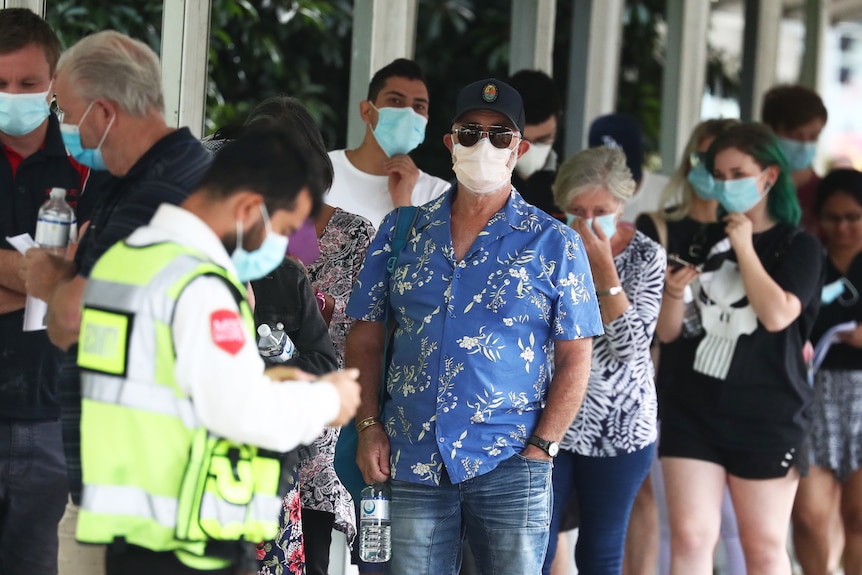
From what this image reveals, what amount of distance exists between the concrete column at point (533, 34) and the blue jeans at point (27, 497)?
4.44m

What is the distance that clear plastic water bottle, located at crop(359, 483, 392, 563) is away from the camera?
11.5 feet

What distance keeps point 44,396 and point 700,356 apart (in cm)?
231

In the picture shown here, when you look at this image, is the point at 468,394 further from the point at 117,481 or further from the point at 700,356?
the point at 700,356

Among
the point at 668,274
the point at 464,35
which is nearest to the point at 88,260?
the point at 668,274

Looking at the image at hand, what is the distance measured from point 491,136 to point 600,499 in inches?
52.7

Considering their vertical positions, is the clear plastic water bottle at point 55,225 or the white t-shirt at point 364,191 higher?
the white t-shirt at point 364,191

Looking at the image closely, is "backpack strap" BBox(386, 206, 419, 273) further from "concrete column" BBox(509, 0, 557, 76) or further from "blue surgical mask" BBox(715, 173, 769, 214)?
"concrete column" BBox(509, 0, 557, 76)

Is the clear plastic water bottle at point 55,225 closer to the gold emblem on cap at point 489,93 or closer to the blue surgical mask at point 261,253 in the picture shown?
the blue surgical mask at point 261,253

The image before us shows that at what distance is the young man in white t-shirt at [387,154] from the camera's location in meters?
4.62

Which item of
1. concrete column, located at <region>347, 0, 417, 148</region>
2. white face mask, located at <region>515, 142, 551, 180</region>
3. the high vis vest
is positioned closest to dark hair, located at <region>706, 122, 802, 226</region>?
white face mask, located at <region>515, 142, 551, 180</region>

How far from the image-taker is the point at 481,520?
3422mm

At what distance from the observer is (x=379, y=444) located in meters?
3.52

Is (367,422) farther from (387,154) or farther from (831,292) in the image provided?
(831,292)

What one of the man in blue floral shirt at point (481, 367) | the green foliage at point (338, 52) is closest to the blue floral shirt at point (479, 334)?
the man in blue floral shirt at point (481, 367)
